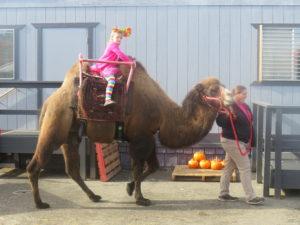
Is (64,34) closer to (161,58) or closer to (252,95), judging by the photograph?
(161,58)

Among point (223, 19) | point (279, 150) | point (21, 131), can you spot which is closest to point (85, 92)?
point (279, 150)

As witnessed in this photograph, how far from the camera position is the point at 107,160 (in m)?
10.1

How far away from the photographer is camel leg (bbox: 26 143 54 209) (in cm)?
764

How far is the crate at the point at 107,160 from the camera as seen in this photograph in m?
9.80

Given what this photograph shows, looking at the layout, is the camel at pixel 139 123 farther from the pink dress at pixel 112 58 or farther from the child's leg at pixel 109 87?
the child's leg at pixel 109 87

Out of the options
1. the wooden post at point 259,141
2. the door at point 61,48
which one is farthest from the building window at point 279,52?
the door at point 61,48

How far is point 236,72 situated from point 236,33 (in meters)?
0.77

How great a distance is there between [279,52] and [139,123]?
4453mm

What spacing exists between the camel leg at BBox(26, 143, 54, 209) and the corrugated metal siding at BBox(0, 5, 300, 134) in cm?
383

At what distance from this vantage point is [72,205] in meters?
7.96

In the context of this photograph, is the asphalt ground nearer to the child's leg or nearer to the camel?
the camel

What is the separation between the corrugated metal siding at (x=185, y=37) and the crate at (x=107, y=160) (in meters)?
1.75

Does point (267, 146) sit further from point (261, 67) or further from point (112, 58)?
point (261, 67)

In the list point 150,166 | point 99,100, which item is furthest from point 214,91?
point 99,100
